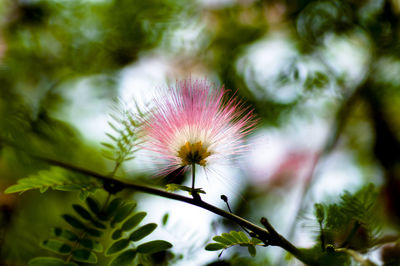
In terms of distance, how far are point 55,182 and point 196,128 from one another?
41cm

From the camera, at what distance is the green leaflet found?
81 cm

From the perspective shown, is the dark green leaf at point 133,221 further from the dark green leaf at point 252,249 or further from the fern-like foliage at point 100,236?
the dark green leaf at point 252,249

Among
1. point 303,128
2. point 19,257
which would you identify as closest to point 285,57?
point 303,128

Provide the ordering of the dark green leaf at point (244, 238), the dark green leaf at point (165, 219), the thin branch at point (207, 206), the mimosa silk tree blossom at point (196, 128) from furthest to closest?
the dark green leaf at point (165, 219) → the mimosa silk tree blossom at point (196, 128) → the dark green leaf at point (244, 238) → the thin branch at point (207, 206)

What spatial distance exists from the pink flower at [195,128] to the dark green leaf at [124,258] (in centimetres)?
25

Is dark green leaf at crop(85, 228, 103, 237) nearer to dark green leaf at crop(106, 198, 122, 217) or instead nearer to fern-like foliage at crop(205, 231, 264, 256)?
dark green leaf at crop(106, 198, 122, 217)

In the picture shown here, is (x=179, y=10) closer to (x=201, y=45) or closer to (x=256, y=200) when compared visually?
(x=201, y=45)

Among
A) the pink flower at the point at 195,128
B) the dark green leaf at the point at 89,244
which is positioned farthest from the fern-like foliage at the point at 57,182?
the pink flower at the point at 195,128

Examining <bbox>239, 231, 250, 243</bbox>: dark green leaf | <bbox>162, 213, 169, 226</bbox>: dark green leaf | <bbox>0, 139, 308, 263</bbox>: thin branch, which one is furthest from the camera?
<bbox>162, 213, 169, 226</bbox>: dark green leaf

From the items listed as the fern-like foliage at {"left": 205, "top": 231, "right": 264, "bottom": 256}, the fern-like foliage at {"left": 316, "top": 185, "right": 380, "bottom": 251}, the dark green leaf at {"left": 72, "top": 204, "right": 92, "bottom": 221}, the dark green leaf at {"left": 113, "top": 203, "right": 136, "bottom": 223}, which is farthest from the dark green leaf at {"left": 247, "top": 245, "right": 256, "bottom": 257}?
the dark green leaf at {"left": 72, "top": 204, "right": 92, "bottom": 221}

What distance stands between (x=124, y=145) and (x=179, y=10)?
4.35ft

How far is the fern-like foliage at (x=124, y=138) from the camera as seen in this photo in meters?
1.00

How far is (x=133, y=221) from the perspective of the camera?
890mm

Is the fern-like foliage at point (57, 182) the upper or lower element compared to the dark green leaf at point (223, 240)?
upper
